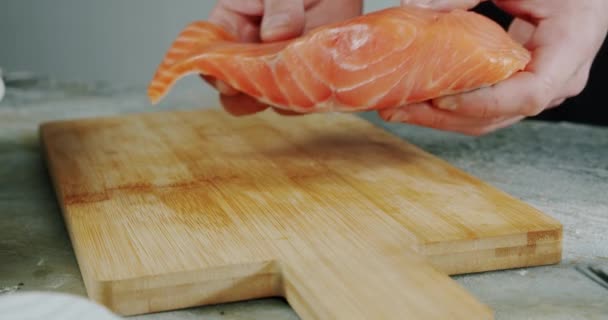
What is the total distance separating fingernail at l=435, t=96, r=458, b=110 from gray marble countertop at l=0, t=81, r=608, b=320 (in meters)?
0.21

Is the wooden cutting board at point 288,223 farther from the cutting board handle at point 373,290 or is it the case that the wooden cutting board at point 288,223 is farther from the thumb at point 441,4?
the thumb at point 441,4

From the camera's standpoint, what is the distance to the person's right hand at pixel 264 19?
67.9 inches

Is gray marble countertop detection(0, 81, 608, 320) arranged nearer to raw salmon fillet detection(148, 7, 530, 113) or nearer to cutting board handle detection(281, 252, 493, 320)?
cutting board handle detection(281, 252, 493, 320)

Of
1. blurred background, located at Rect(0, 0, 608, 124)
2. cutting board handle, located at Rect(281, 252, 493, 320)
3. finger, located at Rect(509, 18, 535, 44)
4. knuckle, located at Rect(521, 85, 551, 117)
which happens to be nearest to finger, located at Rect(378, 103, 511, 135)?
knuckle, located at Rect(521, 85, 551, 117)

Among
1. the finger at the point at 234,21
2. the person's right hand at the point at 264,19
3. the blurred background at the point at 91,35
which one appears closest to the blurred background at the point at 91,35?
the blurred background at the point at 91,35

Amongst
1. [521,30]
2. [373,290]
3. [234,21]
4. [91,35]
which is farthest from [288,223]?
[91,35]

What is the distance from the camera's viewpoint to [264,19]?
→ 5.76 feet

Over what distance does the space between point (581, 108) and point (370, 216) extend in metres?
1.11

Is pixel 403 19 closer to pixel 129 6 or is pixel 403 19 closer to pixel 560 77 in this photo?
pixel 560 77

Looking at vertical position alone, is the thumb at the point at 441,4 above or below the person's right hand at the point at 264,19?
above

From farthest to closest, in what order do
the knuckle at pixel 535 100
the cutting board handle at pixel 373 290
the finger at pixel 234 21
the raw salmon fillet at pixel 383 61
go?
1. the finger at pixel 234 21
2. the knuckle at pixel 535 100
3. the raw salmon fillet at pixel 383 61
4. the cutting board handle at pixel 373 290

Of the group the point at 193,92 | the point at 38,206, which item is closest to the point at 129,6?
the point at 193,92

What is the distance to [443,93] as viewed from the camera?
1523mm

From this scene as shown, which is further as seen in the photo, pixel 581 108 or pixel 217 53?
pixel 581 108
